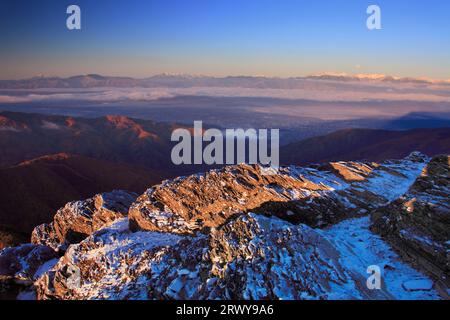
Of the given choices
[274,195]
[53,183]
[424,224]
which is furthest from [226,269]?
[53,183]

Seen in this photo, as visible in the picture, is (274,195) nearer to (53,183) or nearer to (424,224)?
(424,224)

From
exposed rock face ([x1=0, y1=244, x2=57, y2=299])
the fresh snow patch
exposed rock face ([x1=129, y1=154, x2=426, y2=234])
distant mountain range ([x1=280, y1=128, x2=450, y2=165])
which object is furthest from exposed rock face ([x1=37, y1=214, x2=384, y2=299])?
distant mountain range ([x1=280, y1=128, x2=450, y2=165])

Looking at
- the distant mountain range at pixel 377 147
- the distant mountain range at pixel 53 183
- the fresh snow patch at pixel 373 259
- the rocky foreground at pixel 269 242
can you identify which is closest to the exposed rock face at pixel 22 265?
the rocky foreground at pixel 269 242

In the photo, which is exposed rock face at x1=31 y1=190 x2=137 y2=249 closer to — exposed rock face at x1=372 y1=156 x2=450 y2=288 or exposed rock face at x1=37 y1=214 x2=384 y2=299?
exposed rock face at x1=37 y1=214 x2=384 y2=299

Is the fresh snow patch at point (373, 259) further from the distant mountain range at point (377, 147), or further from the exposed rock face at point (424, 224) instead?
the distant mountain range at point (377, 147)

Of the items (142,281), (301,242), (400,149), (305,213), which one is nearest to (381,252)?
(301,242)

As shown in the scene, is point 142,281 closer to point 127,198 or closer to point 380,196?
point 380,196
